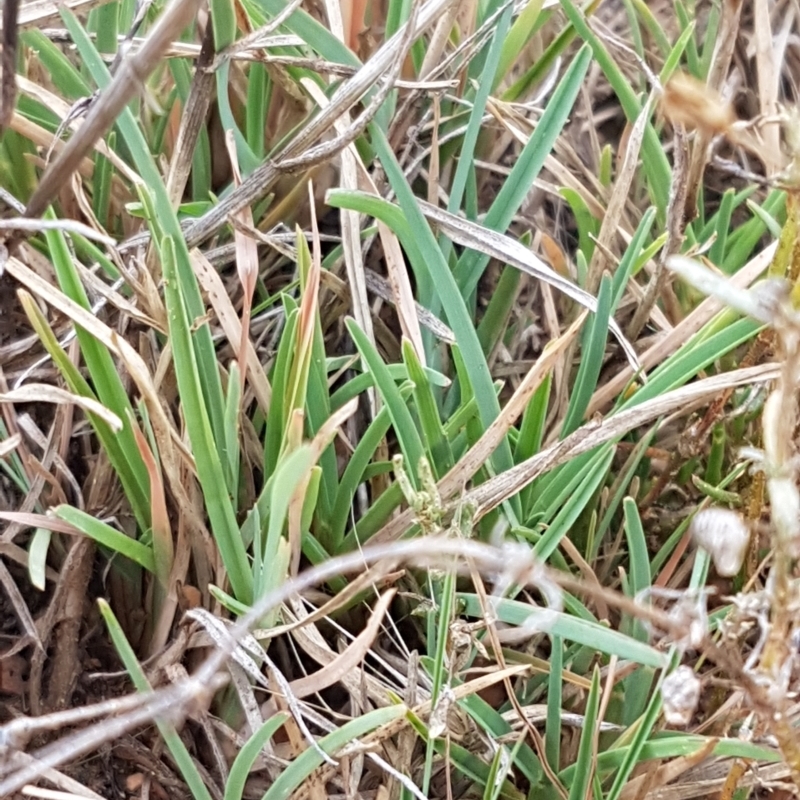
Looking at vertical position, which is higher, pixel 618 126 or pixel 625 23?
pixel 625 23

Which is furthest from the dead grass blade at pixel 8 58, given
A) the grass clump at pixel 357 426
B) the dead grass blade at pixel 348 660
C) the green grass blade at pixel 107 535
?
the dead grass blade at pixel 348 660

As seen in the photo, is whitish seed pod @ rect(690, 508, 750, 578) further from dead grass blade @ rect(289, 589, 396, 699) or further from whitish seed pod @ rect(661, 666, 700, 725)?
dead grass blade @ rect(289, 589, 396, 699)

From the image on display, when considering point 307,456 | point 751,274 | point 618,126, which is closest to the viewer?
point 307,456

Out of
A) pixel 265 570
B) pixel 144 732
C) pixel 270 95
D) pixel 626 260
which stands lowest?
pixel 144 732

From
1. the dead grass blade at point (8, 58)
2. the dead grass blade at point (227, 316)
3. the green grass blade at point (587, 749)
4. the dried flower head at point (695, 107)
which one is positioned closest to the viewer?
the dried flower head at point (695, 107)

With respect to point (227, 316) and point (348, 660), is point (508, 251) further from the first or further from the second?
point (348, 660)

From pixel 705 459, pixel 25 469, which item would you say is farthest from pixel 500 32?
pixel 25 469

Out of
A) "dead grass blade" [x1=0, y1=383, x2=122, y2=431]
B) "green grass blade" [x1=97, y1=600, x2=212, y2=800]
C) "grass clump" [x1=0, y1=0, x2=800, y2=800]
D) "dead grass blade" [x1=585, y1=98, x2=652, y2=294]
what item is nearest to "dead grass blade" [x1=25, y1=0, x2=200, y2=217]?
"grass clump" [x1=0, y1=0, x2=800, y2=800]

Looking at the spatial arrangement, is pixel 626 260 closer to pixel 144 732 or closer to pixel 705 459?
pixel 705 459

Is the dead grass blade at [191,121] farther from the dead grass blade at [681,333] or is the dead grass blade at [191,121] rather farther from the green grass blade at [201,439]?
the dead grass blade at [681,333]

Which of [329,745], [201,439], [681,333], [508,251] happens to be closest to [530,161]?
[508,251]

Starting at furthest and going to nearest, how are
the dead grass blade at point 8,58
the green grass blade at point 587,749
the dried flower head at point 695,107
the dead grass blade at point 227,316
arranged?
the dead grass blade at point 227,316 < the green grass blade at point 587,749 < the dead grass blade at point 8,58 < the dried flower head at point 695,107
